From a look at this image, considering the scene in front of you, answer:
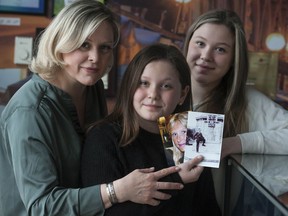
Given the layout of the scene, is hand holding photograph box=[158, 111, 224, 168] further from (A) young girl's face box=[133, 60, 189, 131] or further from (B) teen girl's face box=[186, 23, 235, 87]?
(B) teen girl's face box=[186, 23, 235, 87]

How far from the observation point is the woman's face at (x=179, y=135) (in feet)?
3.57

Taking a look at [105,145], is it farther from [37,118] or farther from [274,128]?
[274,128]

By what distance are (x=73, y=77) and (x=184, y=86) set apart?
374mm

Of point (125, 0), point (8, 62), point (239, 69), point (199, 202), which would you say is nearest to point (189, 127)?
point (199, 202)

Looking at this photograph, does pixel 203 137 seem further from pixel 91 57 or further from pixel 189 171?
pixel 91 57

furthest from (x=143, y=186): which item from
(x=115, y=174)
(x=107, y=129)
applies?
(x=107, y=129)

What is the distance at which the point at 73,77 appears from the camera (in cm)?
128

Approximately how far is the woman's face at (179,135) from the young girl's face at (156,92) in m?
0.08

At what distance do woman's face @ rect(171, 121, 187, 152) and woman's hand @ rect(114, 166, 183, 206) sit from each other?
3.0 inches

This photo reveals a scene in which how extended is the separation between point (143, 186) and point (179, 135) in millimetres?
178

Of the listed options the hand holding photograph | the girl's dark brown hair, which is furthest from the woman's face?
the girl's dark brown hair

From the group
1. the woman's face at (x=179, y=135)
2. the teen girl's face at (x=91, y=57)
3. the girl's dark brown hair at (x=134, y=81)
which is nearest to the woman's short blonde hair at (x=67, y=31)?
the teen girl's face at (x=91, y=57)

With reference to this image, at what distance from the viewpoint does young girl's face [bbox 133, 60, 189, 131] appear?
116cm

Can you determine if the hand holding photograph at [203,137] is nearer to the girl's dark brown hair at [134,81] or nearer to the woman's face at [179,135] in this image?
the woman's face at [179,135]
